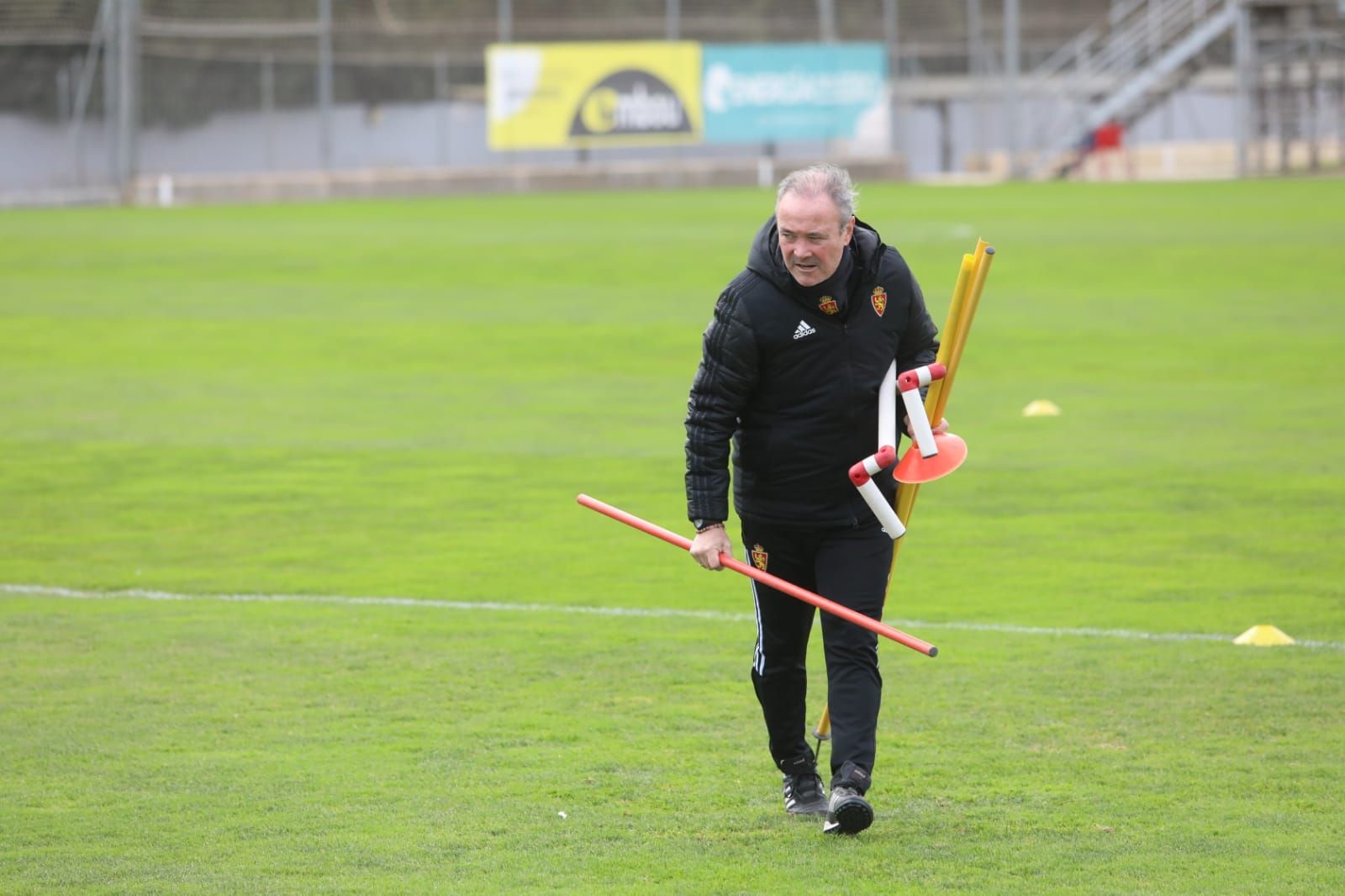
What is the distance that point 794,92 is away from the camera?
50.4 m

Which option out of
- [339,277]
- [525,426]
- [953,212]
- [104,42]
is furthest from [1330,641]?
[104,42]

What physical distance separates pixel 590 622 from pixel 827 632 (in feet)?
10.3

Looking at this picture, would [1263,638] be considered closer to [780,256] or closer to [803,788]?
[803,788]

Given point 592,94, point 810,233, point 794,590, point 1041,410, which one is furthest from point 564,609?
point 592,94

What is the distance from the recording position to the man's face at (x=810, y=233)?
5.53 meters

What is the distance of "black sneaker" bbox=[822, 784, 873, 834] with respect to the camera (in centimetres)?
575

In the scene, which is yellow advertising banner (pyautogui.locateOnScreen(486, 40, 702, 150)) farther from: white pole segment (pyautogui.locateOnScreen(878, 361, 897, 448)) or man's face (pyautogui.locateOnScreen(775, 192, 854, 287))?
man's face (pyautogui.locateOnScreen(775, 192, 854, 287))

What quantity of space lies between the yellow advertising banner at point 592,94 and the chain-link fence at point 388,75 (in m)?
0.43

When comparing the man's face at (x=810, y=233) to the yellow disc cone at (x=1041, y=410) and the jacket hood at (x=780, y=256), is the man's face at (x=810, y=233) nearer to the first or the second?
the jacket hood at (x=780, y=256)

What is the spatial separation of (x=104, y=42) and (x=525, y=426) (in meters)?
34.7

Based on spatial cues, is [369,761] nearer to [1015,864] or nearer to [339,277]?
[1015,864]

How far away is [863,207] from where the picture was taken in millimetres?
35781

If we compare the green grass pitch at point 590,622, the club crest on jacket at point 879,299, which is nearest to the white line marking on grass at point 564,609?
the green grass pitch at point 590,622

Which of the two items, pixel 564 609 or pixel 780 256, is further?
pixel 564 609
